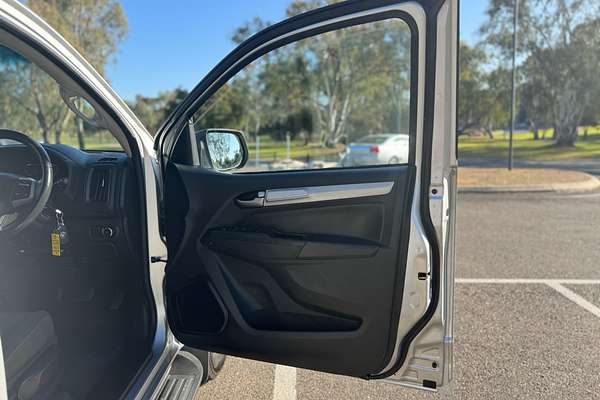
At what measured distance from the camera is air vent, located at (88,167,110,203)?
7.03 feet

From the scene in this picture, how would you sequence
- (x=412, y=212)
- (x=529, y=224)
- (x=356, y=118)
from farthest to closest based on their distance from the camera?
(x=356, y=118) → (x=529, y=224) → (x=412, y=212)

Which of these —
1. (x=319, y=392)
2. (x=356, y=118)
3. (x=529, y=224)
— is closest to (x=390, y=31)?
(x=356, y=118)

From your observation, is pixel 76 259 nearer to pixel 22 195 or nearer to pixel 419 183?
pixel 22 195

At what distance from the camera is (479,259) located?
17.1 ft

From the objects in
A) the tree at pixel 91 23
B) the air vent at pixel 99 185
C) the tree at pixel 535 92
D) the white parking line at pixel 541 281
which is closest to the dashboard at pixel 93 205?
the air vent at pixel 99 185

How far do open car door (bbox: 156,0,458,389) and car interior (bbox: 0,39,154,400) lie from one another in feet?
0.80

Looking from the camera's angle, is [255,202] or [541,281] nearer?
[255,202]

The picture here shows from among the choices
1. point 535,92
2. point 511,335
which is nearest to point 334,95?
point 535,92

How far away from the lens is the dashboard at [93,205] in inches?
84.0

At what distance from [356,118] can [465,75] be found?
62.9 ft

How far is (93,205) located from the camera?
2.14 m

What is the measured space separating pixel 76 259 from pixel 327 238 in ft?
4.28

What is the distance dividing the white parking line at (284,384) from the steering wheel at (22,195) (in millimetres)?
1645

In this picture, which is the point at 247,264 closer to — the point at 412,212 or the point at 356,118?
the point at 412,212
